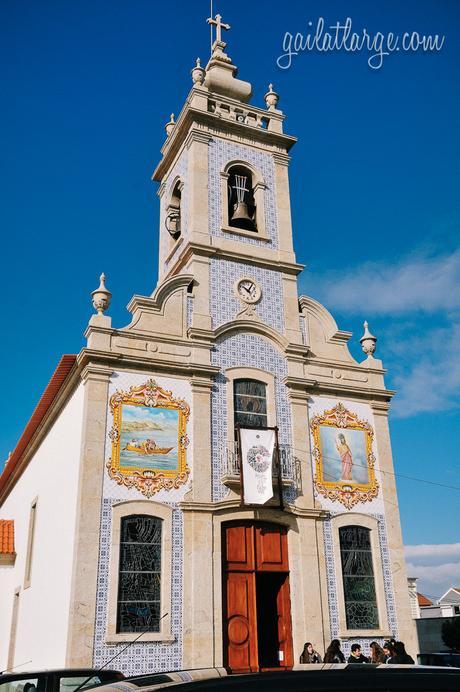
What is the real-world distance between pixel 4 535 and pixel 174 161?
1235cm

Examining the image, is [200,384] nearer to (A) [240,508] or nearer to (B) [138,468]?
(B) [138,468]

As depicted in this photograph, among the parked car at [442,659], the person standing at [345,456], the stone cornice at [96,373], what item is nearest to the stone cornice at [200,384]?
the stone cornice at [96,373]

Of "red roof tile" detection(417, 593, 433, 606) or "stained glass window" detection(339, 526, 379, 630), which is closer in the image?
"stained glass window" detection(339, 526, 379, 630)

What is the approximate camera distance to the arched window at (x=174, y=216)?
1916cm

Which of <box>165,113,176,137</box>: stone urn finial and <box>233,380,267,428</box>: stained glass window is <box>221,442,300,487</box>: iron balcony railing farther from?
<box>165,113,176,137</box>: stone urn finial

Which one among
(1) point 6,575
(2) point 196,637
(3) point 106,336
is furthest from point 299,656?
(1) point 6,575

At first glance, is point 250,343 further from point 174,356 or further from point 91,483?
point 91,483

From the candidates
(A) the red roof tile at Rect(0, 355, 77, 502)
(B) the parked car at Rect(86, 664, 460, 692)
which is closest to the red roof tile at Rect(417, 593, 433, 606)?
(A) the red roof tile at Rect(0, 355, 77, 502)

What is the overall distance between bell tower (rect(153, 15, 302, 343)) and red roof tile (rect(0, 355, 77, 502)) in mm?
3093

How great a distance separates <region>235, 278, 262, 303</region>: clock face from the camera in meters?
17.0

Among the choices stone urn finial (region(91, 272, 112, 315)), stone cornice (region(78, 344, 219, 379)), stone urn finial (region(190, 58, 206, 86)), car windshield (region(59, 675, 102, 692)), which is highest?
stone urn finial (region(190, 58, 206, 86))

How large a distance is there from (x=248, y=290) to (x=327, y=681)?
1466 cm

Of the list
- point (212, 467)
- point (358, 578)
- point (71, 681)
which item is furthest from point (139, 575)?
point (358, 578)

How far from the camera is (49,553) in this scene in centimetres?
1505
